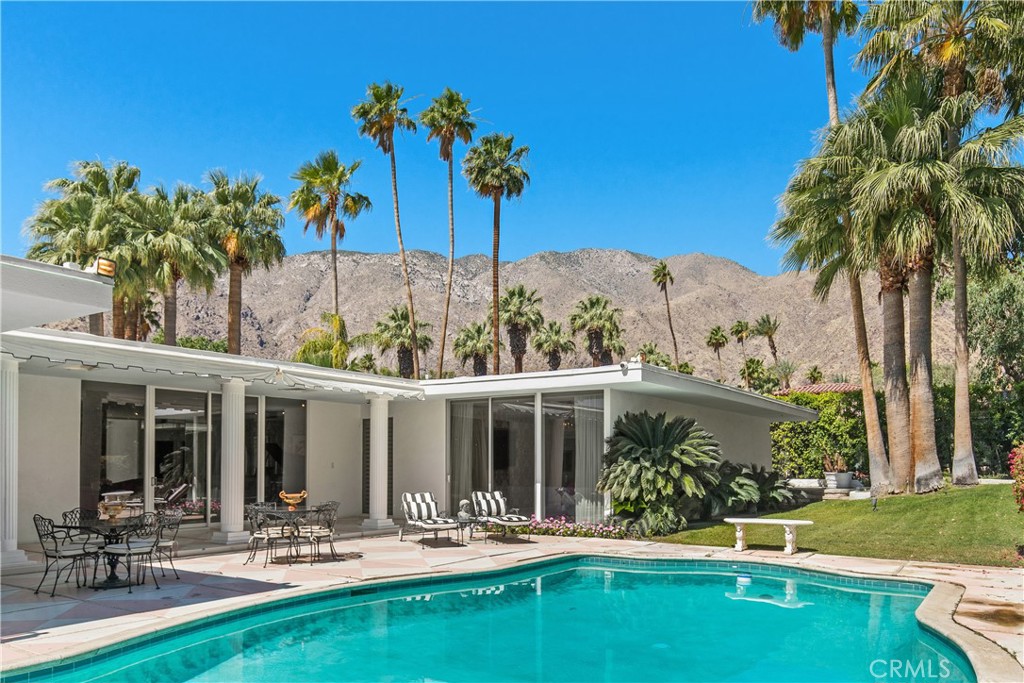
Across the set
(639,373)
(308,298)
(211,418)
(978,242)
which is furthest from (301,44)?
(308,298)

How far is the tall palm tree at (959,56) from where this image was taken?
14250 millimetres

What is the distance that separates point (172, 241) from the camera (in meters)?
21.9

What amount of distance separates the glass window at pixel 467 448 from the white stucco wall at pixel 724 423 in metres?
2.91

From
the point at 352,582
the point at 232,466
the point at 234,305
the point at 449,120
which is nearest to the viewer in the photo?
the point at 352,582

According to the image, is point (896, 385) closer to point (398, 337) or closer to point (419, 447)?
point (419, 447)


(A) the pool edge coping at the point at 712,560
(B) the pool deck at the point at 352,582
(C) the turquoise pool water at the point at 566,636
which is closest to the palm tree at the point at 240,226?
(B) the pool deck at the point at 352,582

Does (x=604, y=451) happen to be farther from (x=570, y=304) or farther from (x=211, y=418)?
(x=570, y=304)

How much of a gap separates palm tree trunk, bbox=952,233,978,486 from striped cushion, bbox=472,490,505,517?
920cm

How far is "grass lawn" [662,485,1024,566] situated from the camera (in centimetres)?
1146

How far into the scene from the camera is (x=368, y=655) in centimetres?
733

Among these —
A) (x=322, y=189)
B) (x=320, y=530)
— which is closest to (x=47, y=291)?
(x=320, y=530)

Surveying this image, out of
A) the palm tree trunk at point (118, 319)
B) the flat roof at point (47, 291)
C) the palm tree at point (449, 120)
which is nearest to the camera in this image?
the flat roof at point (47, 291)

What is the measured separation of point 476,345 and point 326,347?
20.5 meters

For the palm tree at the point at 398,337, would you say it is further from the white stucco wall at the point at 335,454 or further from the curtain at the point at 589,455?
the curtain at the point at 589,455
